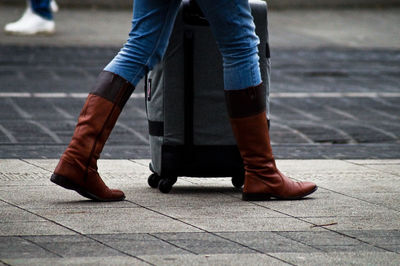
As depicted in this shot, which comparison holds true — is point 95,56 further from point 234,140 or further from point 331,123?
point 234,140

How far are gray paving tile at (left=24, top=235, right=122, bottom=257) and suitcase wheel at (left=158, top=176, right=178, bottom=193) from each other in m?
1.03

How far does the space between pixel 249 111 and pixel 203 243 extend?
998 millimetres

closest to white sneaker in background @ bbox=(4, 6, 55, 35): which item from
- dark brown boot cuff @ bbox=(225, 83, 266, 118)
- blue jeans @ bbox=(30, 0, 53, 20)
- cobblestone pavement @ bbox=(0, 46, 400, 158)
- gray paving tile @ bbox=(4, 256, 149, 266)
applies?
blue jeans @ bbox=(30, 0, 53, 20)

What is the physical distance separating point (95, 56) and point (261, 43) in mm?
7622

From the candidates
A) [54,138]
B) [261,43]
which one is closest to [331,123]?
[54,138]

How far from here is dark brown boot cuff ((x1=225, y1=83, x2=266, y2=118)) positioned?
4410 millimetres

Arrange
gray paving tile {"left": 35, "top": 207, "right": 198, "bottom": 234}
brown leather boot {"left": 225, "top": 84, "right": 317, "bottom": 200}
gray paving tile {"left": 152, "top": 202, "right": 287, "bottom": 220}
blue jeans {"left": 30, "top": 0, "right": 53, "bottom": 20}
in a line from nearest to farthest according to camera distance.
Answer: gray paving tile {"left": 35, "top": 207, "right": 198, "bottom": 234}, gray paving tile {"left": 152, "top": 202, "right": 287, "bottom": 220}, brown leather boot {"left": 225, "top": 84, "right": 317, "bottom": 200}, blue jeans {"left": 30, "top": 0, "right": 53, "bottom": 20}

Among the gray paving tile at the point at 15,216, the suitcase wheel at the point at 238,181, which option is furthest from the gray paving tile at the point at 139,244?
the suitcase wheel at the point at 238,181

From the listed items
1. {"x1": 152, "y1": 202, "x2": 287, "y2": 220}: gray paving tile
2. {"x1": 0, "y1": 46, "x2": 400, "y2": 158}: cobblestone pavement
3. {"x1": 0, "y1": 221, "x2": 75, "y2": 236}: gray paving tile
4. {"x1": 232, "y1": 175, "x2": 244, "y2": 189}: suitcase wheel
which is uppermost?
{"x1": 0, "y1": 221, "x2": 75, "y2": 236}: gray paving tile

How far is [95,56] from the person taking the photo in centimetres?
1215

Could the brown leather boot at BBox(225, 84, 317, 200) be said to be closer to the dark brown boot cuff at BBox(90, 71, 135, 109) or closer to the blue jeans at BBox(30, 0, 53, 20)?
the dark brown boot cuff at BBox(90, 71, 135, 109)

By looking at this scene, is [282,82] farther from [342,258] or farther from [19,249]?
[19,249]

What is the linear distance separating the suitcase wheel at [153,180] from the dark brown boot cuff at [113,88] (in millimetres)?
568

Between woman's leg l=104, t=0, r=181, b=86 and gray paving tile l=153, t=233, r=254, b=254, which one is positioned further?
woman's leg l=104, t=0, r=181, b=86
